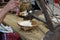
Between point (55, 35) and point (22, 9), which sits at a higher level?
point (55, 35)

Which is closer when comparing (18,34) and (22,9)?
(18,34)

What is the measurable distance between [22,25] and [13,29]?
80 millimetres

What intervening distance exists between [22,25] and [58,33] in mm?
445

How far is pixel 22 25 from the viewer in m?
1.00

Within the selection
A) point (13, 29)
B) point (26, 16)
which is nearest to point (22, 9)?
point (26, 16)

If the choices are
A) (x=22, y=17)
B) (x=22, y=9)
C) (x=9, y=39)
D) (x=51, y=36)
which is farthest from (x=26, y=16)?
(x=51, y=36)

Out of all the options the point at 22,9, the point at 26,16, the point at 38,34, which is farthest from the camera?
the point at 22,9

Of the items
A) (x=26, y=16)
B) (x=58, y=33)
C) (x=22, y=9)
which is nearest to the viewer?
(x=58, y=33)

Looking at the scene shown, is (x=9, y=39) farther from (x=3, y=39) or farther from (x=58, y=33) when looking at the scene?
(x=58, y=33)

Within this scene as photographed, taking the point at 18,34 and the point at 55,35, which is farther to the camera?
the point at 18,34

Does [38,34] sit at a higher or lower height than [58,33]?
lower

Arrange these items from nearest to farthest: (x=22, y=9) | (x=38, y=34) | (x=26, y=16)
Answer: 1. (x=38, y=34)
2. (x=26, y=16)
3. (x=22, y=9)

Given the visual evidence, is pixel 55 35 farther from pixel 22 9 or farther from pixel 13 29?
pixel 22 9

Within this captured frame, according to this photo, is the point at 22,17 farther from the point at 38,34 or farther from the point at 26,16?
the point at 38,34
